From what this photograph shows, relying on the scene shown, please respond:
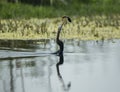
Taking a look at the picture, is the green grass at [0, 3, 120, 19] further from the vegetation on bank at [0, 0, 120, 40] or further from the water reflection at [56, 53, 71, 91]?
the water reflection at [56, 53, 71, 91]

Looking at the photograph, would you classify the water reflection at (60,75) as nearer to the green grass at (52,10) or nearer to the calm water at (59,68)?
the calm water at (59,68)

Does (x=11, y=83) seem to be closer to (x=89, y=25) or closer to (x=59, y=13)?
(x=89, y=25)

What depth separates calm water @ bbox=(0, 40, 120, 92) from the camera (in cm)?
1285

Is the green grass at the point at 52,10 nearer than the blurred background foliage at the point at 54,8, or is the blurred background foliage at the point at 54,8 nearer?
the green grass at the point at 52,10

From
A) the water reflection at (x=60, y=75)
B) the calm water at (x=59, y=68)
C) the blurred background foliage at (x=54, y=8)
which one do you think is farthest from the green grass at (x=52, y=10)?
the water reflection at (x=60, y=75)

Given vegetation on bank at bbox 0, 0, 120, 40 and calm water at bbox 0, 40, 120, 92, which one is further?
vegetation on bank at bbox 0, 0, 120, 40

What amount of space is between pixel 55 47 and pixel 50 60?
3460mm

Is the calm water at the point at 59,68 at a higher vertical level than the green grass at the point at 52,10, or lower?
lower

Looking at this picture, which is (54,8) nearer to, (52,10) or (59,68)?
(52,10)

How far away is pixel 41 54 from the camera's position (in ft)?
59.1

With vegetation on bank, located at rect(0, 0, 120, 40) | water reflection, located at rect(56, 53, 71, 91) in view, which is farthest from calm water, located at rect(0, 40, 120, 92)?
vegetation on bank, located at rect(0, 0, 120, 40)

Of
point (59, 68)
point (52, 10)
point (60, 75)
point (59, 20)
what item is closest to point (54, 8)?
point (52, 10)

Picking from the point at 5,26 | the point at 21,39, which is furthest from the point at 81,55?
the point at 5,26

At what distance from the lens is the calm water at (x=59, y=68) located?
12.9m
